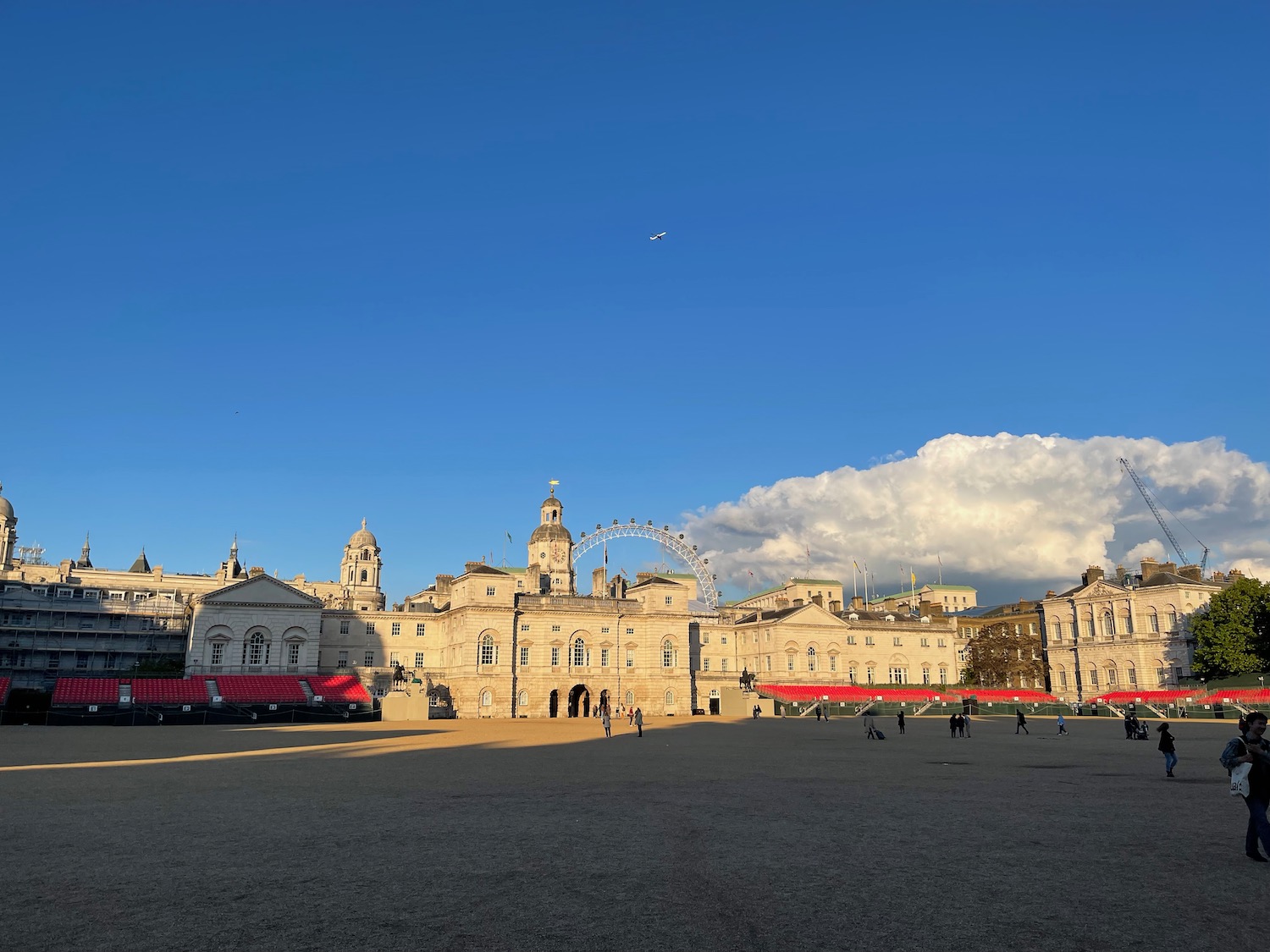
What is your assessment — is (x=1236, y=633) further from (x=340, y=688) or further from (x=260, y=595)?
(x=260, y=595)

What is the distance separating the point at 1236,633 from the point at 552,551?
65.5m

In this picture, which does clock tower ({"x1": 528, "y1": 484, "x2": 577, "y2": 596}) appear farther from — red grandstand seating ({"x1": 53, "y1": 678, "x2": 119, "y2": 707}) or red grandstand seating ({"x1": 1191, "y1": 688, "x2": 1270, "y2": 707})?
red grandstand seating ({"x1": 1191, "y1": 688, "x2": 1270, "y2": 707})

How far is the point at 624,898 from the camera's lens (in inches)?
470

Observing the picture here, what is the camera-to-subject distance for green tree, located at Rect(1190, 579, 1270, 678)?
83.2 meters

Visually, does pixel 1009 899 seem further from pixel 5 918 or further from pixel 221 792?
pixel 221 792

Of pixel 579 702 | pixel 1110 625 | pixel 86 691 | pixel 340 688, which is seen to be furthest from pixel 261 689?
pixel 1110 625

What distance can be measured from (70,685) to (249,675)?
1282cm

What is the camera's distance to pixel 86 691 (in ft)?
224

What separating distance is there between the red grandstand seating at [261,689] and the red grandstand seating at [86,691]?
24.3ft

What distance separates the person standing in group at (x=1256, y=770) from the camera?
13.4 metres

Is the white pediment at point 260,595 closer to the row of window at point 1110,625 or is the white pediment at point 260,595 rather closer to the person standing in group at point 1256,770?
the person standing in group at point 1256,770

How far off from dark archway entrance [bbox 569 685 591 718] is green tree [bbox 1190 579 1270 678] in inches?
2291

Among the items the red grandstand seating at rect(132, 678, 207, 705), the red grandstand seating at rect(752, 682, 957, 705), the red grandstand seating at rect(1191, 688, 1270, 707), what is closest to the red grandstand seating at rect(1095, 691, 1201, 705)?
the red grandstand seating at rect(1191, 688, 1270, 707)

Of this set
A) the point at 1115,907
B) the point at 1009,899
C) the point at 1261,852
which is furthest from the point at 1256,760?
the point at 1009,899
